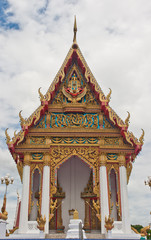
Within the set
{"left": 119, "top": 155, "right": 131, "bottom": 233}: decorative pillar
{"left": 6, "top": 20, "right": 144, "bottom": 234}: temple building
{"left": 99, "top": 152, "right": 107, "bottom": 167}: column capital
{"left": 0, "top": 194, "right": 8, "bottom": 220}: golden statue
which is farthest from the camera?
{"left": 99, "top": 152, "right": 107, "bottom": 167}: column capital

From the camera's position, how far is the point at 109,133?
A: 12266 mm

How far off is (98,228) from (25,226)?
3.72m

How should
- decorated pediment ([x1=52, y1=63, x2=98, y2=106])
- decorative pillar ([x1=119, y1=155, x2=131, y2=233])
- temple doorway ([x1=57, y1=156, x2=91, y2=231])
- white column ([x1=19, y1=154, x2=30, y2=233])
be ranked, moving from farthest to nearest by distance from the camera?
temple doorway ([x1=57, y1=156, x2=91, y2=231]) → decorated pediment ([x1=52, y1=63, x2=98, y2=106]) → decorative pillar ([x1=119, y1=155, x2=131, y2=233]) → white column ([x1=19, y1=154, x2=30, y2=233])

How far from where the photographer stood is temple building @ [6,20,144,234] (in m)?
11.2

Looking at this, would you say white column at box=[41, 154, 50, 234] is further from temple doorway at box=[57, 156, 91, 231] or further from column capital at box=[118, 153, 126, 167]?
column capital at box=[118, 153, 126, 167]

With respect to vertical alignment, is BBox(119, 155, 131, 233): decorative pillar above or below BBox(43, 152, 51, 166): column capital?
below

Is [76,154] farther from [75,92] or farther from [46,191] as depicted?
[75,92]

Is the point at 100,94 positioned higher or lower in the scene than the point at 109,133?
higher

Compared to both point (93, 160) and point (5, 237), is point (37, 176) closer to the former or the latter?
point (93, 160)

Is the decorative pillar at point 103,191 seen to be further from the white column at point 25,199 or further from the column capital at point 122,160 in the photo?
the white column at point 25,199

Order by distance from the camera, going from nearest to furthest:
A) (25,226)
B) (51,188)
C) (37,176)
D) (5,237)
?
1. (5,237)
2. (25,226)
3. (51,188)
4. (37,176)

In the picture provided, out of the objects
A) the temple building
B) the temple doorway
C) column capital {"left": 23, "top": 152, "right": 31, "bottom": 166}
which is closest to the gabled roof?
the temple building

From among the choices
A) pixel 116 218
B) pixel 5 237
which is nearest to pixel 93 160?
pixel 116 218

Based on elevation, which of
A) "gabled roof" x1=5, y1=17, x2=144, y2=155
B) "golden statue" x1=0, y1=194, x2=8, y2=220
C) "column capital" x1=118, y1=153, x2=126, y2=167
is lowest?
"golden statue" x1=0, y1=194, x2=8, y2=220
